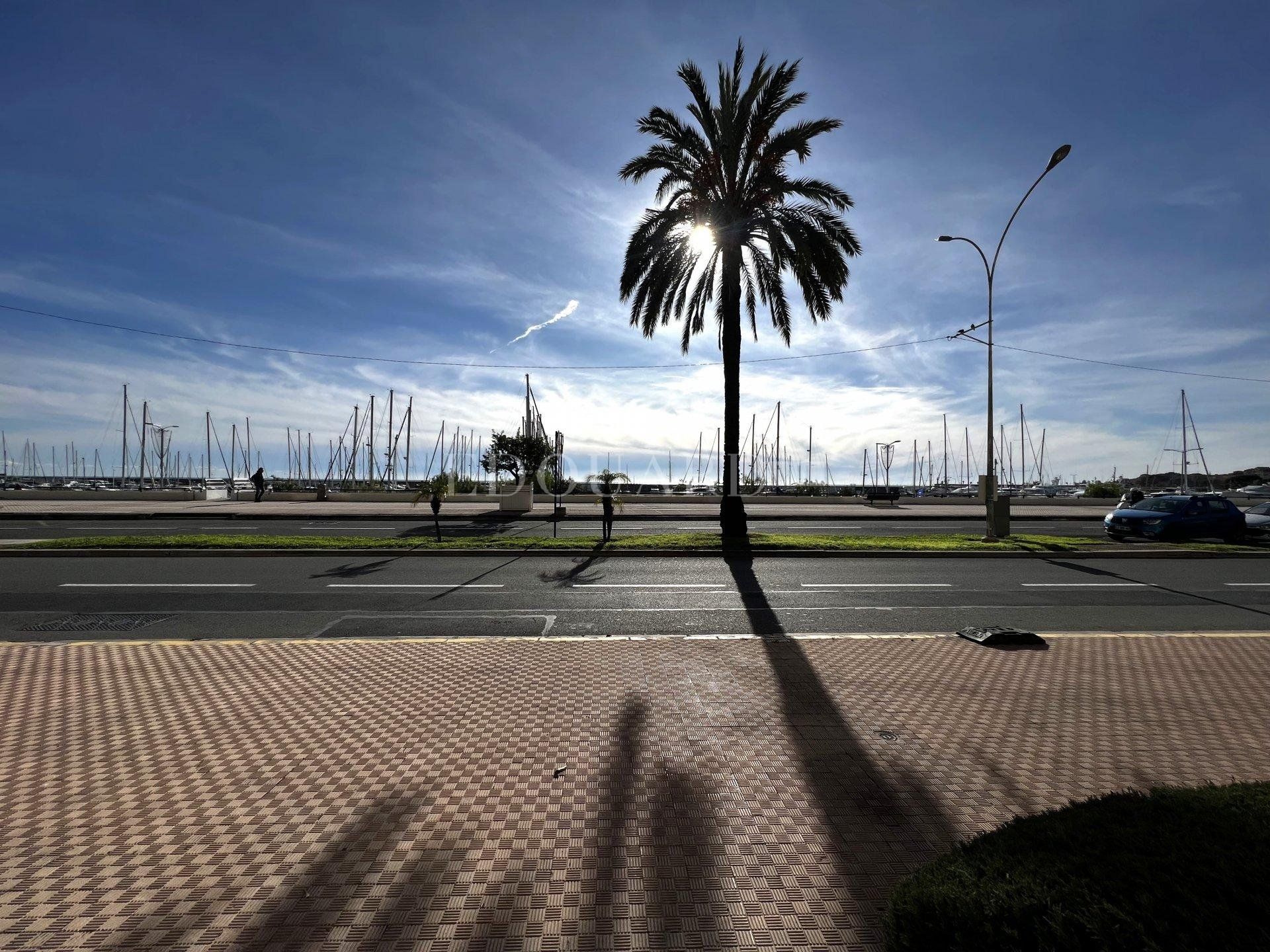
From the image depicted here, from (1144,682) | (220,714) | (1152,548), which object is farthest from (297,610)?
(1152,548)

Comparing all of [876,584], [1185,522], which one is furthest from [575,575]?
[1185,522]

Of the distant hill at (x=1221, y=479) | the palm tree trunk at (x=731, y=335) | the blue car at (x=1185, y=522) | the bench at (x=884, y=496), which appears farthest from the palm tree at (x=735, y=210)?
the distant hill at (x=1221, y=479)

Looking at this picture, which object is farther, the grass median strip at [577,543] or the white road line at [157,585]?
the grass median strip at [577,543]

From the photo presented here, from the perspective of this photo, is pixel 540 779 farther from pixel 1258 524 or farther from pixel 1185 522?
pixel 1258 524

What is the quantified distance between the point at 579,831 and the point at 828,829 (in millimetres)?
1205

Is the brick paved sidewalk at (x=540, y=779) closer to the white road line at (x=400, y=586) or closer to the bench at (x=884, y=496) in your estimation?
the white road line at (x=400, y=586)

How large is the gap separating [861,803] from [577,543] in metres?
12.3

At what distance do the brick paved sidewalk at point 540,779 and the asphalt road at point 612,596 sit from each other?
1.76 meters

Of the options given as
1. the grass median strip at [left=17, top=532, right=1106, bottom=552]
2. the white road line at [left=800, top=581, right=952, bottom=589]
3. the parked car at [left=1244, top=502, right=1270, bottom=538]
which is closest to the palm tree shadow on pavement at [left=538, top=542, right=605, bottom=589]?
the grass median strip at [left=17, top=532, right=1106, bottom=552]

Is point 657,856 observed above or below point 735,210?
below

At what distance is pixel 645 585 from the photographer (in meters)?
11.0

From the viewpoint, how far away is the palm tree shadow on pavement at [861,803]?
282 centimetres

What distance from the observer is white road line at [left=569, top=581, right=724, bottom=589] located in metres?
10.8

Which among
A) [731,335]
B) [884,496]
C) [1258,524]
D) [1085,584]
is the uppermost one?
[731,335]
